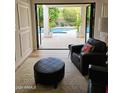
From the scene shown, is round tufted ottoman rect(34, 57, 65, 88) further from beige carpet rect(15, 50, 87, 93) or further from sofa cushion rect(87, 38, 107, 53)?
sofa cushion rect(87, 38, 107, 53)

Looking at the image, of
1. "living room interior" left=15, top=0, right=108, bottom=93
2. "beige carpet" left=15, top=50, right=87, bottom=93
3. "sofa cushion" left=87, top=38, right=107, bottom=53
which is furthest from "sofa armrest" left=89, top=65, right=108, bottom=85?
"sofa cushion" left=87, top=38, right=107, bottom=53

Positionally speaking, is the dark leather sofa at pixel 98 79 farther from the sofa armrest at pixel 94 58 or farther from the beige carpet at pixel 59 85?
the sofa armrest at pixel 94 58

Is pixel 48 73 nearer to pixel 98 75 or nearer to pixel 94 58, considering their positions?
pixel 98 75

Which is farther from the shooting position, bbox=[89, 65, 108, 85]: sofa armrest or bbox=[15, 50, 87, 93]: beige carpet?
bbox=[15, 50, 87, 93]: beige carpet

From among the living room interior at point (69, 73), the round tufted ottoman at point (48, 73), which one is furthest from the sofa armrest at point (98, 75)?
the round tufted ottoman at point (48, 73)

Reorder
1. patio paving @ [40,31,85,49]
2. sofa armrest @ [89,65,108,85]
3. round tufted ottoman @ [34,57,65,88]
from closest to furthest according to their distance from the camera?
sofa armrest @ [89,65,108,85], round tufted ottoman @ [34,57,65,88], patio paving @ [40,31,85,49]

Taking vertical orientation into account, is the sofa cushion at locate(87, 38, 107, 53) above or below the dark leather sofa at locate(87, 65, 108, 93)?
above

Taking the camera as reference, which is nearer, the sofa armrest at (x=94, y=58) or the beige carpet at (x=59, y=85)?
the beige carpet at (x=59, y=85)

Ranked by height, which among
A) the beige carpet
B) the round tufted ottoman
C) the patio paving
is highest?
the patio paving

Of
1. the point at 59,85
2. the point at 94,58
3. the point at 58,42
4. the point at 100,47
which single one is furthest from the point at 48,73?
the point at 58,42
